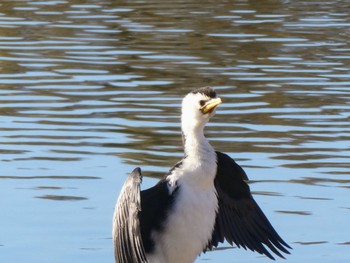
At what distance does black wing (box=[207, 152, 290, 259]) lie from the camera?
830cm

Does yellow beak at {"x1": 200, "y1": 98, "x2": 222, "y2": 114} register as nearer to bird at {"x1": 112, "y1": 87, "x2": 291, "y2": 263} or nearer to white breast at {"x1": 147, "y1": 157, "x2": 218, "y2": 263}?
bird at {"x1": 112, "y1": 87, "x2": 291, "y2": 263}

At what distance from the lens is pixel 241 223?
845 cm

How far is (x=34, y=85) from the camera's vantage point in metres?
15.0

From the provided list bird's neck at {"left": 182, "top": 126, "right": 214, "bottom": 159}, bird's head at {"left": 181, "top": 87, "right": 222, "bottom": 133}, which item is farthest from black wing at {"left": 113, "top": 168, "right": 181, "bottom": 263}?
bird's head at {"left": 181, "top": 87, "right": 222, "bottom": 133}

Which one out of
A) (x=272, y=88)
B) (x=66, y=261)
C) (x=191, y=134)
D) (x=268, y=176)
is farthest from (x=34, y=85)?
(x=191, y=134)

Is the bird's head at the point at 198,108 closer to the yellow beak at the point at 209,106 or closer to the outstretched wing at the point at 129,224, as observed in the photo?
the yellow beak at the point at 209,106

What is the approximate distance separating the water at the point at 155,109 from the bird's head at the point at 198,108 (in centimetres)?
146

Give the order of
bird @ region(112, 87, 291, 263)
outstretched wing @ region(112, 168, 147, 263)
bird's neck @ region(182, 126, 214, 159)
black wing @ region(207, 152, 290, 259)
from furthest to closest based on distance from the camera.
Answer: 1. black wing @ region(207, 152, 290, 259)
2. bird's neck @ region(182, 126, 214, 159)
3. bird @ region(112, 87, 291, 263)
4. outstretched wing @ region(112, 168, 147, 263)

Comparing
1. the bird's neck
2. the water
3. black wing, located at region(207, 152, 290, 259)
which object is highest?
the bird's neck

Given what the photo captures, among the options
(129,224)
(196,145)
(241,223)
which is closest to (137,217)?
(129,224)

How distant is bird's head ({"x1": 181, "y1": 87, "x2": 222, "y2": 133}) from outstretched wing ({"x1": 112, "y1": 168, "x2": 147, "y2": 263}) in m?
0.48

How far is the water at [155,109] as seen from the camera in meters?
9.49

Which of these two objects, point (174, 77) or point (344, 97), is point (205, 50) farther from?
point (344, 97)

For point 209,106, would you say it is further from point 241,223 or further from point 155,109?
point 155,109
